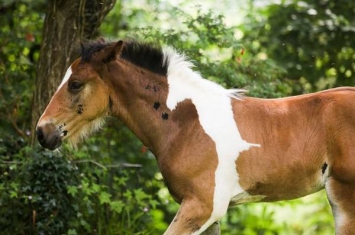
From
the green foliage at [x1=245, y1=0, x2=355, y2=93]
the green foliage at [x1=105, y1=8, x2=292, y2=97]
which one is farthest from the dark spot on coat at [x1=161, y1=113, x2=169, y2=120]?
the green foliage at [x1=245, y1=0, x2=355, y2=93]

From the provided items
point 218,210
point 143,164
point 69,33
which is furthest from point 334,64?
point 218,210

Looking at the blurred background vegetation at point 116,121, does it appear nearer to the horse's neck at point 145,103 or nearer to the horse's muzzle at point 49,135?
the horse's muzzle at point 49,135

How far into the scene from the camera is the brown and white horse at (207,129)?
16.7ft

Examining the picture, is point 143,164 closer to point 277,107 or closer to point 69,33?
point 69,33

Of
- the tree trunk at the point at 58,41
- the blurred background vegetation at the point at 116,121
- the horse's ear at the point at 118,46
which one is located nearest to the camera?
the horse's ear at the point at 118,46

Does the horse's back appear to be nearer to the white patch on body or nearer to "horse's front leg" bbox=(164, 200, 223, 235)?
the white patch on body

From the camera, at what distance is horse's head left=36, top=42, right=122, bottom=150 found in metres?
5.34

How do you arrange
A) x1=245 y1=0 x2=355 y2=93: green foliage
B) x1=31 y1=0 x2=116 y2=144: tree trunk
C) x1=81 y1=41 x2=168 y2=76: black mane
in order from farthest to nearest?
x1=245 y1=0 x2=355 y2=93: green foliage → x1=31 y1=0 x2=116 y2=144: tree trunk → x1=81 y1=41 x2=168 y2=76: black mane

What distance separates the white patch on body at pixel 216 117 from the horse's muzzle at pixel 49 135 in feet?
2.74

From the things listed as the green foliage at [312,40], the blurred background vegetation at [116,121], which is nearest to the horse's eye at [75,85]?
the blurred background vegetation at [116,121]

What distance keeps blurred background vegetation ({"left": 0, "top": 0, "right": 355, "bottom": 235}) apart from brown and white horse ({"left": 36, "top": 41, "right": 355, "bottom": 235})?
6.19ft

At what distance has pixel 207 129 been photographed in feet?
17.1

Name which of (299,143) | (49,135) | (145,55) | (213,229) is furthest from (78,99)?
(299,143)

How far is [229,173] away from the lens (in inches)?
201
